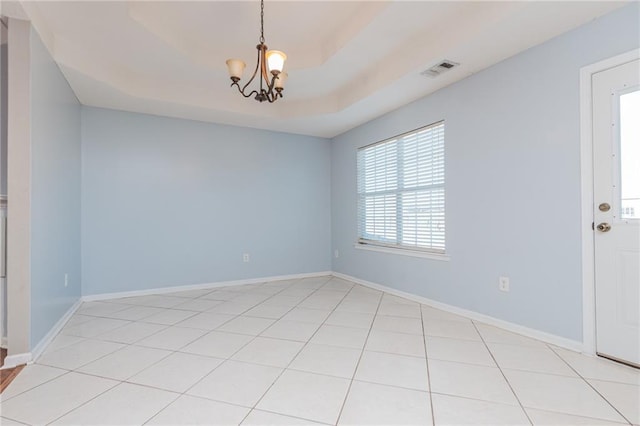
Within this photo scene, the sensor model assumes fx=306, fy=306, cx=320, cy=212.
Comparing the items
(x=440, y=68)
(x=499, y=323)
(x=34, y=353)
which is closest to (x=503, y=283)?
(x=499, y=323)

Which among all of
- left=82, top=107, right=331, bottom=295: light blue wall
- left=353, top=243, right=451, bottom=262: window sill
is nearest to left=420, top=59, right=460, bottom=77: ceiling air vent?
left=353, top=243, right=451, bottom=262: window sill

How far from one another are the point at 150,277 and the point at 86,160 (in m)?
1.56

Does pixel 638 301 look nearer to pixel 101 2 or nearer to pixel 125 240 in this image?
pixel 101 2

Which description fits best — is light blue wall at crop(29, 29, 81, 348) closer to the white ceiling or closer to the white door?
the white ceiling

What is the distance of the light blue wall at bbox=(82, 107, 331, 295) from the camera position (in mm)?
3619

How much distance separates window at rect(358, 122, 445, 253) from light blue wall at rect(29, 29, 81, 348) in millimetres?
3353

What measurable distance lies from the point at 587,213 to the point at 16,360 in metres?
3.89

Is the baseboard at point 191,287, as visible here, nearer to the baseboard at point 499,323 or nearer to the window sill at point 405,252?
the window sill at point 405,252

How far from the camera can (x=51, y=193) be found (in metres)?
2.46

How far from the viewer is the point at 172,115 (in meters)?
3.92

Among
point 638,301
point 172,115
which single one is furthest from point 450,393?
point 172,115

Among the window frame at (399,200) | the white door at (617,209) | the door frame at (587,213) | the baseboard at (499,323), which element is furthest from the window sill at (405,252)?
the white door at (617,209)

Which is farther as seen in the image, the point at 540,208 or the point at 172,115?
the point at 172,115

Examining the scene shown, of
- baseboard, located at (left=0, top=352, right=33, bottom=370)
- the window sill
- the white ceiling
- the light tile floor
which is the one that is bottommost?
the light tile floor
